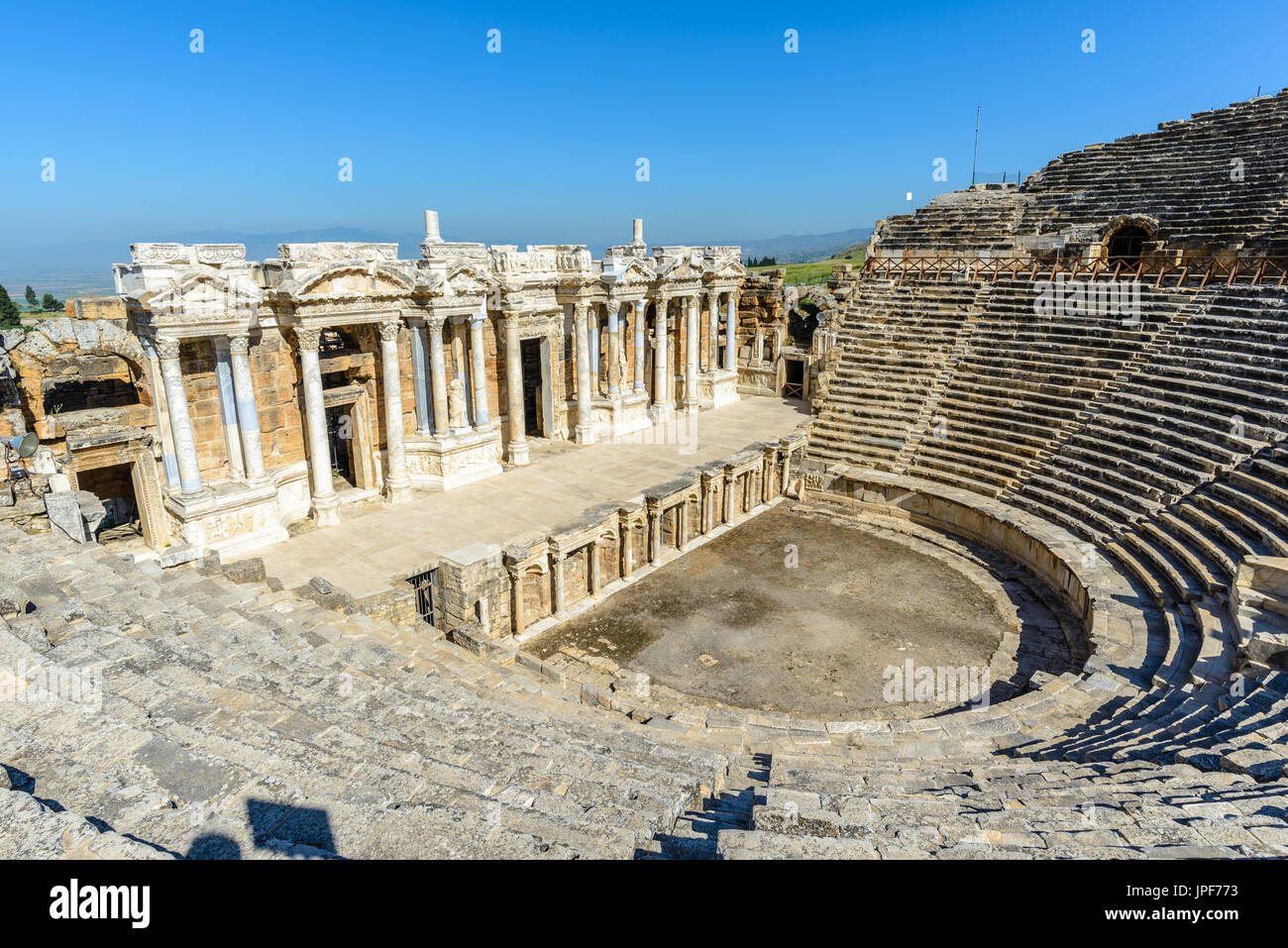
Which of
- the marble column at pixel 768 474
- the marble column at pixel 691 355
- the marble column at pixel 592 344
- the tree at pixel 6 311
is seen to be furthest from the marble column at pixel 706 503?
the tree at pixel 6 311

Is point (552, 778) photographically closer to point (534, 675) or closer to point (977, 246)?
point (534, 675)

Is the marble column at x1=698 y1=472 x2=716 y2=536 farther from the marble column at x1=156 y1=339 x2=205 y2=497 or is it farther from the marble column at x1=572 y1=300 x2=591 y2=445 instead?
the marble column at x1=156 y1=339 x2=205 y2=497

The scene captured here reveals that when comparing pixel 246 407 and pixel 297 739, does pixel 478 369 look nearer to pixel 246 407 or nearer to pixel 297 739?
pixel 246 407

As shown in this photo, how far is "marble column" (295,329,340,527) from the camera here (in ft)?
51.7

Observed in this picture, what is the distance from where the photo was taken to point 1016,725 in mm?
10484

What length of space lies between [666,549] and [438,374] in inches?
275

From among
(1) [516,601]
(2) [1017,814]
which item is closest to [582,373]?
(1) [516,601]

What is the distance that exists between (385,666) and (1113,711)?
10.1 metres

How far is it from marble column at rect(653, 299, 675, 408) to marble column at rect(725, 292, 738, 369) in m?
3.24

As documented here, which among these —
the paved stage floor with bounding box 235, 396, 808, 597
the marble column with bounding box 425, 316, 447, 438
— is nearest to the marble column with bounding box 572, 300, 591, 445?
the paved stage floor with bounding box 235, 396, 808, 597

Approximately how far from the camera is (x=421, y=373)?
18.4m

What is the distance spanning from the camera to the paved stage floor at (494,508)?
14258 mm

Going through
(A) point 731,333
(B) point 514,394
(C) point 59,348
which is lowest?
(B) point 514,394

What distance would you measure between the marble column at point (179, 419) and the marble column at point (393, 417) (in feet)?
13.3
